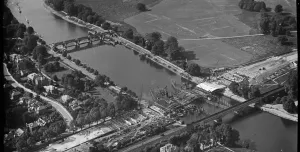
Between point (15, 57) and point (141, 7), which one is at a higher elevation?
point (141, 7)

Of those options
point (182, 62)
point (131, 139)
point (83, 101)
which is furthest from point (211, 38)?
point (131, 139)

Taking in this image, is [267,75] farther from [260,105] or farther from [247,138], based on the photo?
[247,138]

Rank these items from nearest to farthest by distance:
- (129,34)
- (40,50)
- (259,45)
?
(40,50) → (259,45) → (129,34)

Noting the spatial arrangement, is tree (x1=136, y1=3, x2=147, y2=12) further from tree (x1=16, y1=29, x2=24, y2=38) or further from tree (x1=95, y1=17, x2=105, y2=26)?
tree (x1=16, y1=29, x2=24, y2=38)

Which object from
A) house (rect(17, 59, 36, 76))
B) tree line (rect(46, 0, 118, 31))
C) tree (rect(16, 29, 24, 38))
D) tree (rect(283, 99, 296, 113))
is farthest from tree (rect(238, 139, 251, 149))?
tree (rect(16, 29, 24, 38))

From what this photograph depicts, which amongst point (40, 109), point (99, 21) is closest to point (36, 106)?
point (40, 109)

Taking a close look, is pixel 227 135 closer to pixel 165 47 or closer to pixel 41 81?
pixel 41 81
